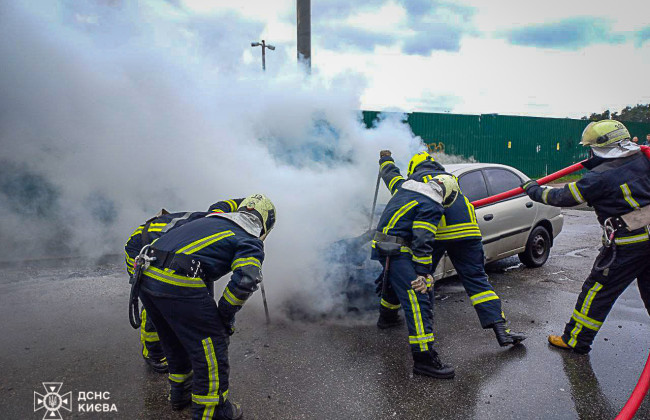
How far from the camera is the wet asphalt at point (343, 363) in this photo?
3.07 meters

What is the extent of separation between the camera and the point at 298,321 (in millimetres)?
4504

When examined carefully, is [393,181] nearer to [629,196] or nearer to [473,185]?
[473,185]

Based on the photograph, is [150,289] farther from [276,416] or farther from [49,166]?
[49,166]

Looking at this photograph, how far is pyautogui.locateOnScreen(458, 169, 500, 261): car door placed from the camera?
17.9ft

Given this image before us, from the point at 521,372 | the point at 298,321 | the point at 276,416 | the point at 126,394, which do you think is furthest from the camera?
the point at 298,321

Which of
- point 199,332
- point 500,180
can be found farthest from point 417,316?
point 500,180

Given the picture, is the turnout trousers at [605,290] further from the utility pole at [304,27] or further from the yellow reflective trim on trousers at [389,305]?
the utility pole at [304,27]

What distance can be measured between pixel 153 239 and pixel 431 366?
224cm

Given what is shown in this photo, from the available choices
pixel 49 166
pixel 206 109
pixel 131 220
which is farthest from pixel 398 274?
pixel 49 166

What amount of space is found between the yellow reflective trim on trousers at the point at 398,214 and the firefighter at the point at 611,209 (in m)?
1.16

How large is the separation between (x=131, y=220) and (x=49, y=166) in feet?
4.46

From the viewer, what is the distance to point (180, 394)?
298cm

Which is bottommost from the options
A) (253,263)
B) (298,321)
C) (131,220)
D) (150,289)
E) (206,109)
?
(298,321)

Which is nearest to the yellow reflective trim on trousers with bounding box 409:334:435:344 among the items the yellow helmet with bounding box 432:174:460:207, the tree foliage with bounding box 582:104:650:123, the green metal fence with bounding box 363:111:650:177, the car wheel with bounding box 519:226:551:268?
the yellow helmet with bounding box 432:174:460:207
